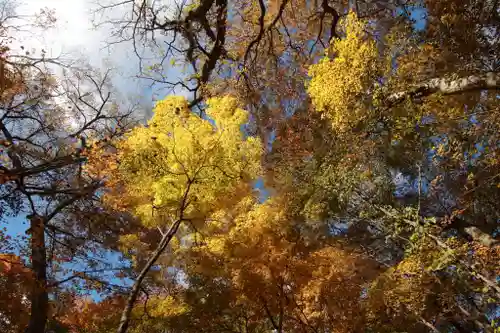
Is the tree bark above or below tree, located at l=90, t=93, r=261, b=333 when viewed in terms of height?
below

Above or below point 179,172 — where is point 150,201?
above

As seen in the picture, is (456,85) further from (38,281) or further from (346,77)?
(38,281)

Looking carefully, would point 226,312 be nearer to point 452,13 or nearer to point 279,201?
point 279,201

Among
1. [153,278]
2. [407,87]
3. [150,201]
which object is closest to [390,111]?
[407,87]

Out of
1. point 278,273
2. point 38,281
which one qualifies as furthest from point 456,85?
point 38,281

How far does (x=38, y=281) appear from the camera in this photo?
9758 millimetres

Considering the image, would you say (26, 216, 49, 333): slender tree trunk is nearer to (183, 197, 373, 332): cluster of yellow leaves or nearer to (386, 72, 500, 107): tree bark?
(183, 197, 373, 332): cluster of yellow leaves

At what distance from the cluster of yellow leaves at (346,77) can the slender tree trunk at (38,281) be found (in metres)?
8.09

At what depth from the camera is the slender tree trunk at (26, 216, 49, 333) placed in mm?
9426

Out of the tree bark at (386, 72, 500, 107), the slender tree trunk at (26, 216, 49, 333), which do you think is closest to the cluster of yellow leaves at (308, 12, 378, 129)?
the tree bark at (386, 72, 500, 107)

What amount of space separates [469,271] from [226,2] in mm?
7212

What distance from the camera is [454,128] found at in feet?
25.7

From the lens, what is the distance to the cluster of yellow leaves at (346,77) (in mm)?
9242

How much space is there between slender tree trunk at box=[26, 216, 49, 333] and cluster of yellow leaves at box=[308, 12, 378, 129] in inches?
319
